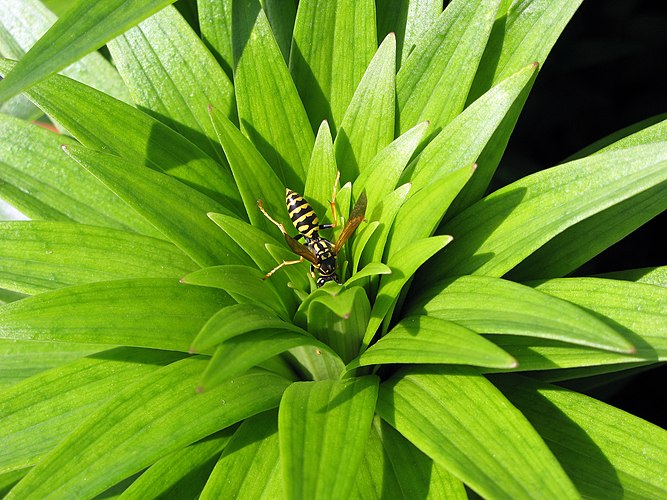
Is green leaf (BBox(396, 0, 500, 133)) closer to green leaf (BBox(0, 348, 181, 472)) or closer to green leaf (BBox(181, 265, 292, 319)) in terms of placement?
green leaf (BBox(181, 265, 292, 319))

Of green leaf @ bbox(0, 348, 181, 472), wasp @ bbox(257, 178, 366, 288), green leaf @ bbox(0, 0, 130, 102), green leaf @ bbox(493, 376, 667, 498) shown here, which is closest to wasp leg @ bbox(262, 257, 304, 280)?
wasp @ bbox(257, 178, 366, 288)

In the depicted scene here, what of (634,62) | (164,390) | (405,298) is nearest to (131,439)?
(164,390)

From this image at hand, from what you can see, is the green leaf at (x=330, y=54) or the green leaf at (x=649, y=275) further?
the green leaf at (x=330, y=54)

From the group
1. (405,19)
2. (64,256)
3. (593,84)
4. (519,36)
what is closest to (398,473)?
(64,256)

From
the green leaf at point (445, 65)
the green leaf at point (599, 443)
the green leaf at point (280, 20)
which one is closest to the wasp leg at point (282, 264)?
the green leaf at point (445, 65)

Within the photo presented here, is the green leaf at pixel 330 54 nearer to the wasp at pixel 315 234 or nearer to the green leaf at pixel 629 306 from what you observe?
the wasp at pixel 315 234
